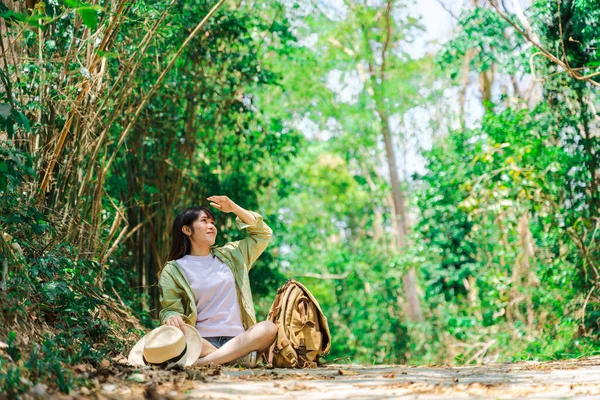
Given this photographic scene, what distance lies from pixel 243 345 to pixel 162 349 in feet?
1.79

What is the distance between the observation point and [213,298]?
4.38 meters

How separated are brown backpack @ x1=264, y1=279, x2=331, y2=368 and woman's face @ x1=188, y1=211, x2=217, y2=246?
0.54 metres

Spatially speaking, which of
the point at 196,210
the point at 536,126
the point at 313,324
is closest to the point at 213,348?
the point at 313,324

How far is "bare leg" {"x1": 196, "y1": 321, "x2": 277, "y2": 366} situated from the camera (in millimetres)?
3988

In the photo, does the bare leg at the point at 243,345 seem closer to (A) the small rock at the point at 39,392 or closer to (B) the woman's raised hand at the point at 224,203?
(B) the woman's raised hand at the point at 224,203

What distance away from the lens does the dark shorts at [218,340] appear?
4254 millimetres

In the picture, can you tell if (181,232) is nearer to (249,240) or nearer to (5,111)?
(249,240)

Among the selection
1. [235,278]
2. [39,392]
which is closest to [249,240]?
[235,278]

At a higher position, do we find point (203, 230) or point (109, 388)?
point (203, 230)

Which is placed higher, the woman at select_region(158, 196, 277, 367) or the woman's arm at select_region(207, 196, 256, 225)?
the woman's arm at select_region(207, 196, 256, 225)

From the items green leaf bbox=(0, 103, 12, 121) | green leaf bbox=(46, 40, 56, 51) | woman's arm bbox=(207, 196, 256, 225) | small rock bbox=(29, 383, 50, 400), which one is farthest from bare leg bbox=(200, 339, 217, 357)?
green leaf bbox=(46, 40, 56, 51)

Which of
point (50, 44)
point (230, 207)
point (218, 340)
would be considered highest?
point (50, 44)

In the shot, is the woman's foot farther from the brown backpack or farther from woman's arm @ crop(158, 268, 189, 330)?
woman's arm @ crop(158, 268, 189, 330)

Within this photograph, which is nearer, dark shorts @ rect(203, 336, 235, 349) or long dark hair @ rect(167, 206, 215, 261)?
dark shorts @ rect(203, 336, 235, 349)
